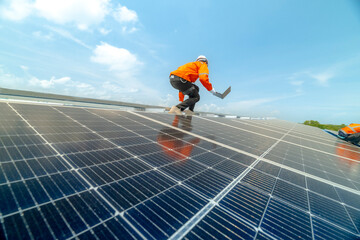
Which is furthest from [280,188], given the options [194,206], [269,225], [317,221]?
[194,206]

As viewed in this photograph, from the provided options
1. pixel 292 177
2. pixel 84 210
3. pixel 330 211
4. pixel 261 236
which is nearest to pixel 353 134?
pixel 292 177

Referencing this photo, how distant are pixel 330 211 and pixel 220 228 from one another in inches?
80.7

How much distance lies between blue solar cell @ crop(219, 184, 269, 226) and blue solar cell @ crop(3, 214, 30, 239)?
6.57ft

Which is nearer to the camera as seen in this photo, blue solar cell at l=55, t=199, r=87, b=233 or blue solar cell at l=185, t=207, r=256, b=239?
blue solar cell at l=55, t=199, r=87, b=233

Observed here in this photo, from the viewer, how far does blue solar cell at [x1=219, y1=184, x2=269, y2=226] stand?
191 centimetres

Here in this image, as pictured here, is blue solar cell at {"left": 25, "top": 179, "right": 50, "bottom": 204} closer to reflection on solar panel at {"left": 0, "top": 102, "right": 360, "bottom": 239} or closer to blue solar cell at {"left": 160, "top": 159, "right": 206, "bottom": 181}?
reflection on solar panel at {"left": 0, "top": 102, "right": 360, "bottom": 239}

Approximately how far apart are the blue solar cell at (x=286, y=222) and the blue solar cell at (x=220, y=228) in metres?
0.28

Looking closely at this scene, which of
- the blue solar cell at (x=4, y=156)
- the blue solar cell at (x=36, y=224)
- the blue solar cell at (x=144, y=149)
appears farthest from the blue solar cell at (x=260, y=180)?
the blue solar cell at (x=4, y=156)

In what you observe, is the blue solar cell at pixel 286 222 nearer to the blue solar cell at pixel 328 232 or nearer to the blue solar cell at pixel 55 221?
the blue solar cell at pixel 328 232

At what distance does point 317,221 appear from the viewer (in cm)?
204

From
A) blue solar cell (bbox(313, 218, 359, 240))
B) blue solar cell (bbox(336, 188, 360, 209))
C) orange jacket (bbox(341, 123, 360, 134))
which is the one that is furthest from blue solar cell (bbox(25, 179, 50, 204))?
orange jacket (bbox(341, 123, 360, 134))

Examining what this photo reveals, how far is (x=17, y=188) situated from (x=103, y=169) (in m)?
0.93

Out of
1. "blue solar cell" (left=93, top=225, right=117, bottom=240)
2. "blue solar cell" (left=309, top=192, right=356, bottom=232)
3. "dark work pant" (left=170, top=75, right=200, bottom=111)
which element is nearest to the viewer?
"blue solar cell" (left=93, top=225, right=117, bottom=240)

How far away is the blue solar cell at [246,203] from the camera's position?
1.91 m
